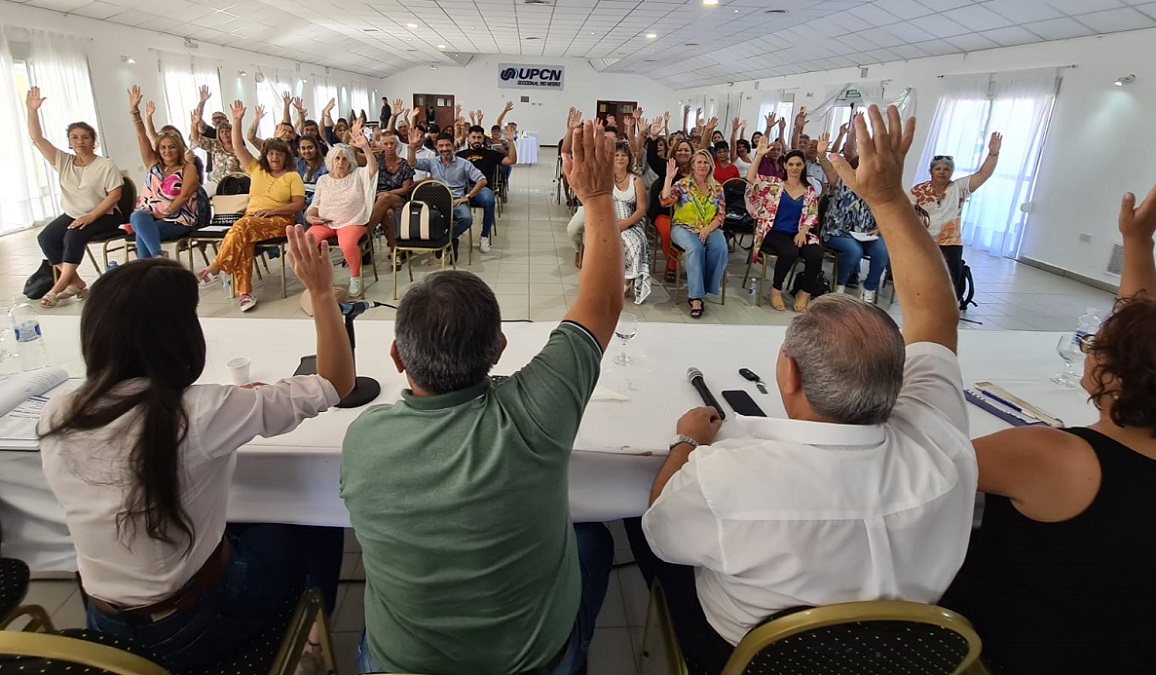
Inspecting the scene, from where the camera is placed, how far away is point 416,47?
658 inches

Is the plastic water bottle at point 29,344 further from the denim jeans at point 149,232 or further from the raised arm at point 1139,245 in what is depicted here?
the denim jeans at point 149,232

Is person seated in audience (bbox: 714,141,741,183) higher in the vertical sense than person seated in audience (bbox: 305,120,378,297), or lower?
higher

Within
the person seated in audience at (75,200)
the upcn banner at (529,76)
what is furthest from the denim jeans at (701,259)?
the upcn banner at (529,76)

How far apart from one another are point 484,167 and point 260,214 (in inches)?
128

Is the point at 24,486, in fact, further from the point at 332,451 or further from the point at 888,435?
the point at 888,435

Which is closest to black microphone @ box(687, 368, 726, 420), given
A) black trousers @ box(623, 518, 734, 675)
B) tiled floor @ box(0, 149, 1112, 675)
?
black trousers @ box(623, 518, 734, 675)

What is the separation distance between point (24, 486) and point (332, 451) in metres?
0.81

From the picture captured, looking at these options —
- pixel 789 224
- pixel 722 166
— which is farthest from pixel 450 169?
pixel 789 224

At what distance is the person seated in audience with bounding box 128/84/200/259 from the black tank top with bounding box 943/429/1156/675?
5.67 meters

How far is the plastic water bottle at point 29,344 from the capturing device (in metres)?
→ 1.74

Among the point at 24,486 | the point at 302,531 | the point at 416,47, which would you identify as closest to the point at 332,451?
the point at 302,531

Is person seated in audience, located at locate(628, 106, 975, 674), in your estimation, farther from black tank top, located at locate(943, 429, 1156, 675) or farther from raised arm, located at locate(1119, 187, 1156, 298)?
raised arm, located at locate(1119, 187, 1156, 298)

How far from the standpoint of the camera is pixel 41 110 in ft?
24.5

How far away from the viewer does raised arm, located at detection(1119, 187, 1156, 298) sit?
5.34 feet
